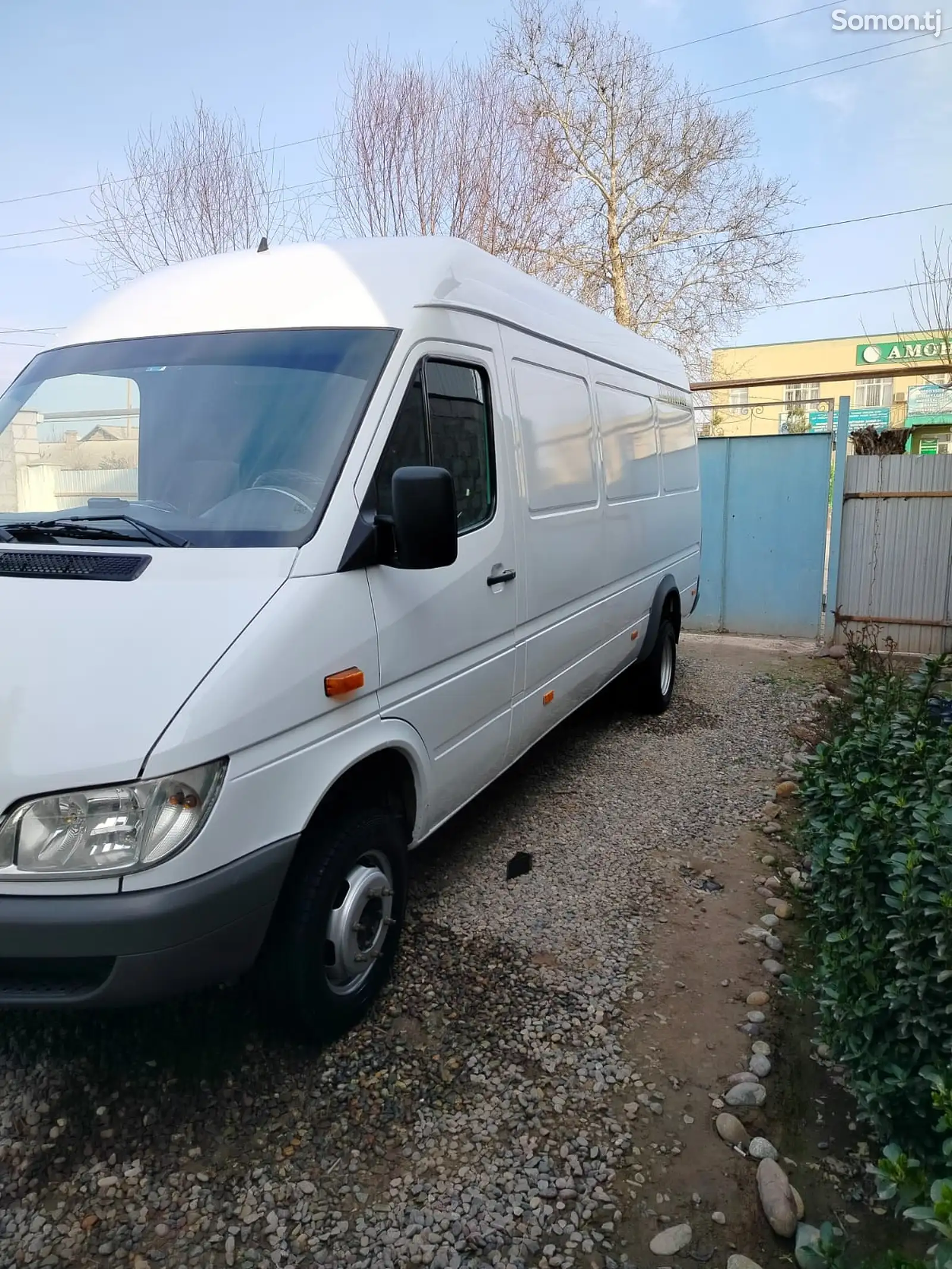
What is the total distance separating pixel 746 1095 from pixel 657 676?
4.25 m

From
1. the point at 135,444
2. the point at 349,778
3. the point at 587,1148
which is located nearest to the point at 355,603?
the point at 349,778

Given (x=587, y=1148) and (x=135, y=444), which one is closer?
(x=587, y=1148)

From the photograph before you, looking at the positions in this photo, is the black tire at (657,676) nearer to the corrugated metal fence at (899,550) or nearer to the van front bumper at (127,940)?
the corrugated metal fence at (899,550)

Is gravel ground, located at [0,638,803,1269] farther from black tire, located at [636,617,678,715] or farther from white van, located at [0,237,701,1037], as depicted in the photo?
black tire, located at [636,617,678,715]

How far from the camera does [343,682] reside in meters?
2.66

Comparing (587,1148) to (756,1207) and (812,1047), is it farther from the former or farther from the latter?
(812,1047)

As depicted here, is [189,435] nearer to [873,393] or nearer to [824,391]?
[873,393]

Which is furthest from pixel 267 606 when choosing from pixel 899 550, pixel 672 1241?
pixel 899 550

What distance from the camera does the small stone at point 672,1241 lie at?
7.12ft

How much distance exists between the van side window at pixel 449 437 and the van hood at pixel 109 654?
2.05ft

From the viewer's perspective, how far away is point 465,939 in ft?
11.7

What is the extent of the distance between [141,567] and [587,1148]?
2075mm

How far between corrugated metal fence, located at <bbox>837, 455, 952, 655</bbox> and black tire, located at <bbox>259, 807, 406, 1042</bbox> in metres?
7.60

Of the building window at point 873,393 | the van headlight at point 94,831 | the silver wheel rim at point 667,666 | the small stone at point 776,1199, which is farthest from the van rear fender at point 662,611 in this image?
the building window at point 873,393
